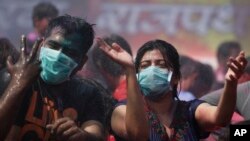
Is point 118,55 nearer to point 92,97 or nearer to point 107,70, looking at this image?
point 92,97

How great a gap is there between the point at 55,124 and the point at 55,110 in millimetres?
274

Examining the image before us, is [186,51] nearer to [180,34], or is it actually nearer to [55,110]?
[180,34]

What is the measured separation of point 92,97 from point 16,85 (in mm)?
494

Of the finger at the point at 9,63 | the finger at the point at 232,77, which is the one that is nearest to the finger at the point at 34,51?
the finger at the point at 9,63

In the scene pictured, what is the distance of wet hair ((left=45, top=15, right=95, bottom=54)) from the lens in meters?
5.12

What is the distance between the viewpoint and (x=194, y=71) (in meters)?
7.80

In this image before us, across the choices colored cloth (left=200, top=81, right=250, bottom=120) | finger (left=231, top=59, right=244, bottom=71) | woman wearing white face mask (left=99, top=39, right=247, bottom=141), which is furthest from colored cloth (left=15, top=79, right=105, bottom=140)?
colored cloth (left=200, top=81, right=250, bottom=120)

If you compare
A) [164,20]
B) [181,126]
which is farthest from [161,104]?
[164,20]

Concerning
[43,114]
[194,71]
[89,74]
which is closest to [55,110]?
[43,114]

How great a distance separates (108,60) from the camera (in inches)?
265

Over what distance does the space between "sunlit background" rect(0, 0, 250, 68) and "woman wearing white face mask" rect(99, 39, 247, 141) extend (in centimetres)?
780

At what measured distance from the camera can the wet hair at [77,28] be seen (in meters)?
5.12

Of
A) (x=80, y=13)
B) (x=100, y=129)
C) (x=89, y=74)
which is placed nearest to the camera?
(x=100, y=129)

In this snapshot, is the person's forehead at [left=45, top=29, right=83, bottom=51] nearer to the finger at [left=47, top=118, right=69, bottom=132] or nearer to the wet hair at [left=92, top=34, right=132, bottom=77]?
the finger at [left=47, top=118, right=69, bottom=132]
